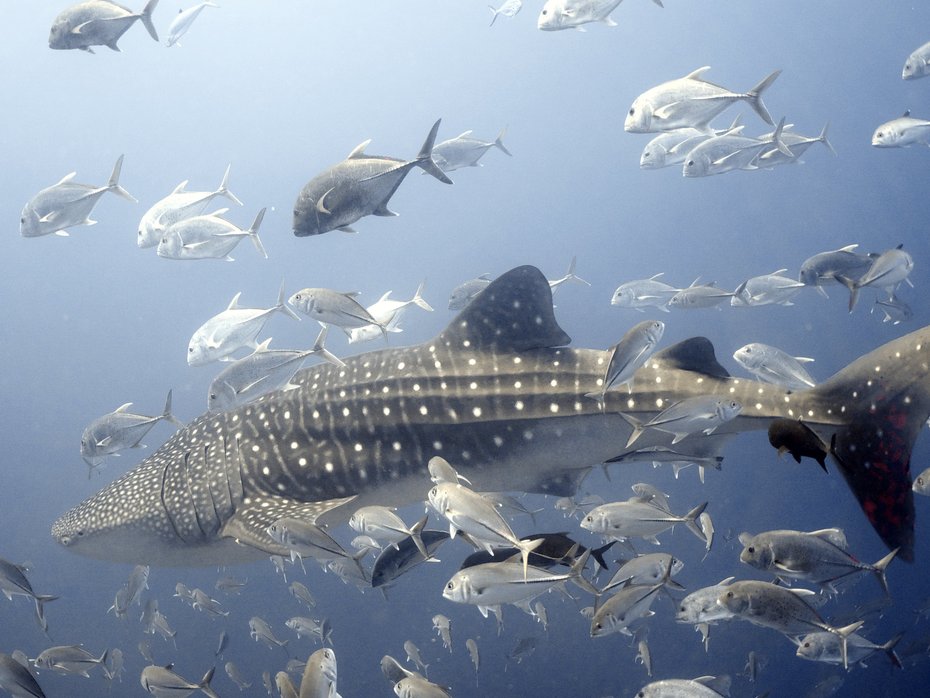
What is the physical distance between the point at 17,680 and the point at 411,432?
3081 mm

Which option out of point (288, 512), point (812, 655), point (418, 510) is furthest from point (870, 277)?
point (418, 510)

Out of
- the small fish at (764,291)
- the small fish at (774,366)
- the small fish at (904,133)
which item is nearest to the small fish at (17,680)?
the small fish at (774,366)

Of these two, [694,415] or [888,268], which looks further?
[888,268]

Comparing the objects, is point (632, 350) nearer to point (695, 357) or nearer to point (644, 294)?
point (695, 357)

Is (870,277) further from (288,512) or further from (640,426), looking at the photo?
(288,512)

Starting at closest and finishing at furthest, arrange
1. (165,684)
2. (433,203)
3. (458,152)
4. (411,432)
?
(165,684) → (411,432) → (458,152) → (433,203)

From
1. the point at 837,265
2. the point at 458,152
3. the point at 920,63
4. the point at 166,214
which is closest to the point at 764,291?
the point at 837,265

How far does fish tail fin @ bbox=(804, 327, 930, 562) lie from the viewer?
3406 mm

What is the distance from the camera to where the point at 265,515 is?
4.85 meters

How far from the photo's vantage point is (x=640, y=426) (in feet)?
13.1

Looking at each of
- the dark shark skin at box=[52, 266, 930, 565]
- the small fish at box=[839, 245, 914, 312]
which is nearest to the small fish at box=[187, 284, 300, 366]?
the dark shark skin at box=[52, 266, 930, 565]

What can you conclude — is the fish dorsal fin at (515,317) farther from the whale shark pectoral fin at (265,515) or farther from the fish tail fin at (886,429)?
the fish tail fin at (886,429)

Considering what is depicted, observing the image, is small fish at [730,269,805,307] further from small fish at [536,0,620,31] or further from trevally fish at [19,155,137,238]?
trevally fish at [19,155,137,238]

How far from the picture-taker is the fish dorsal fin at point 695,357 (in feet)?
14.8
